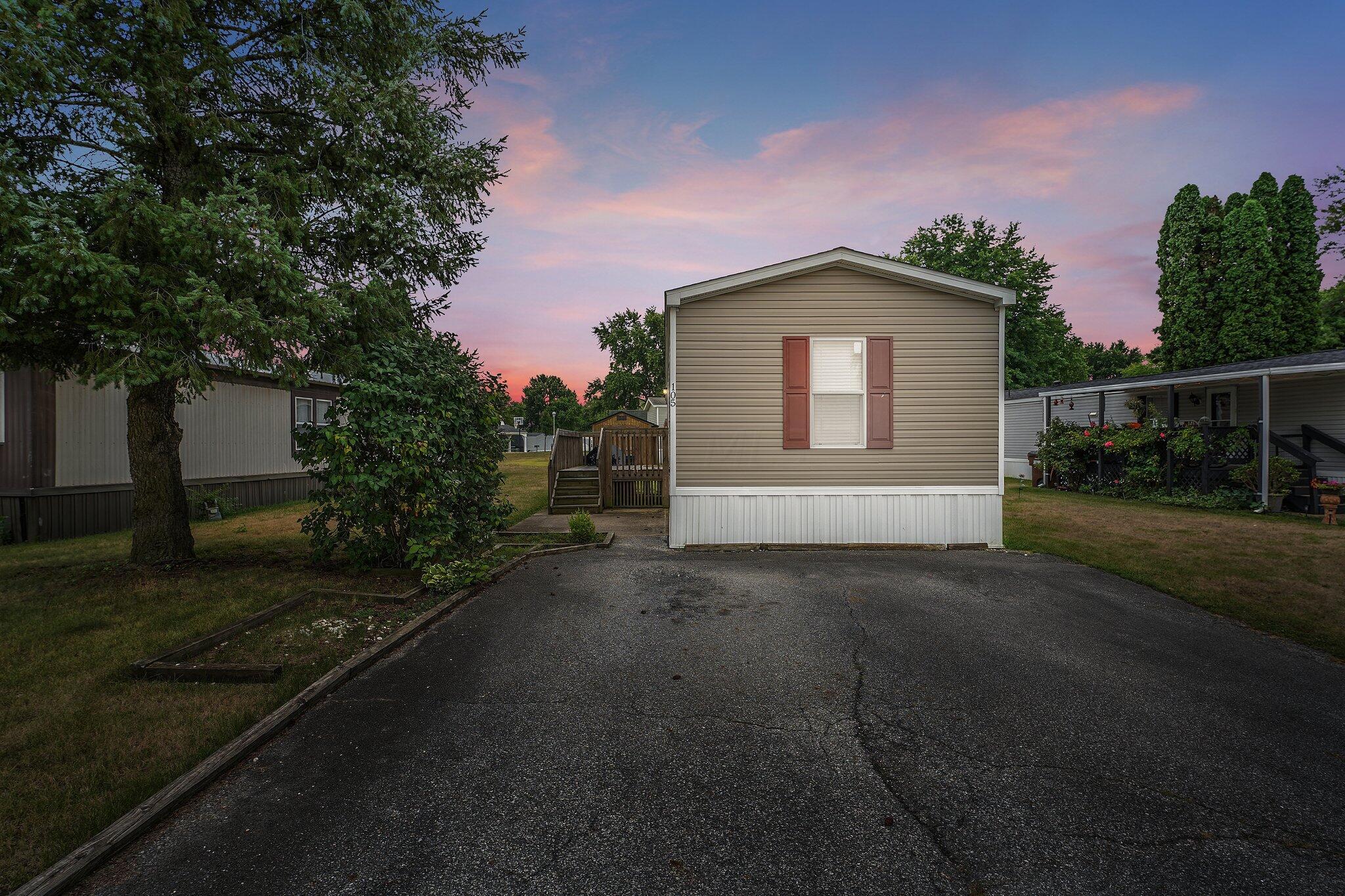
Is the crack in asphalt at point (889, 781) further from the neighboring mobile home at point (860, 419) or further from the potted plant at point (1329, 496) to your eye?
the potted plant at point (1329, 496)

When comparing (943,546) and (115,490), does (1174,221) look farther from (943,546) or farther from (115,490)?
(115,490)

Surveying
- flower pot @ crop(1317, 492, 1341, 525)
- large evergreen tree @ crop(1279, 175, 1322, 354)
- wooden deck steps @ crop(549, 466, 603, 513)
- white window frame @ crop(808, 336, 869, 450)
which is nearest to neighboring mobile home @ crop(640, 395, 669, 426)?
wooden deck steps @ crop(549, 466, 603, 513)

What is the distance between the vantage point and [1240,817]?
7.72ft

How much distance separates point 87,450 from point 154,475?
17.0 feet

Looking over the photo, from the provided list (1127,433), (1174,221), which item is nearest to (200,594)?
(1127,433)

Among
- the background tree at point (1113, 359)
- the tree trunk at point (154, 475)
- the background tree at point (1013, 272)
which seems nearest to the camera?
the tree trunk at point (154, 475)

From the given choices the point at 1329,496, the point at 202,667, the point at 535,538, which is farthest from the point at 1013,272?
the point at 202,667

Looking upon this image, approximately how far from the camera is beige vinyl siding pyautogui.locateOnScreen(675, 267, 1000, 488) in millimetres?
8359

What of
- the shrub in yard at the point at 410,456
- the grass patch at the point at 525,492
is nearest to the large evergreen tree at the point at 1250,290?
the grass patch at the point at 525,492

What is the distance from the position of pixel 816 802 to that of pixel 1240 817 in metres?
1.84

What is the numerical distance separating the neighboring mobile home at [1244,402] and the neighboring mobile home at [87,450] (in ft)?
65.6

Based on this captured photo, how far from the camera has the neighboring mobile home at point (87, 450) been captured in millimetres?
9086

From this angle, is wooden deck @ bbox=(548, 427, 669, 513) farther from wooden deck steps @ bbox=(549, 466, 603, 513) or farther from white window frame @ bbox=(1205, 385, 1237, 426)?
white window frame @ bbox=(1205, 385, 1237, 426)

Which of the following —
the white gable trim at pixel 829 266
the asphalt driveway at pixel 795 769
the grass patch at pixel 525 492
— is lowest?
the asphalt driveway at pixel 795 769
